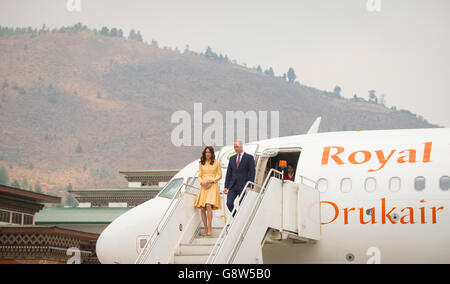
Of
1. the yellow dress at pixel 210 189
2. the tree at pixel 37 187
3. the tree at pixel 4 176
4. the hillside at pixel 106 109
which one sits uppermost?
the hillside at pixel 106 109

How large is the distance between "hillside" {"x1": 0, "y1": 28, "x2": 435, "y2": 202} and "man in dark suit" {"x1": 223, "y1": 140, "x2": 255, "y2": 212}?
131m

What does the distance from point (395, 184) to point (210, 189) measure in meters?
3.68

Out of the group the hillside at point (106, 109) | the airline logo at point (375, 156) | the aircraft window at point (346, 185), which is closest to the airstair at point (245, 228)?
the aircraft window at point (346, 185)

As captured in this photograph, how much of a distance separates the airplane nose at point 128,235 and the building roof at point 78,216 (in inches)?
1343

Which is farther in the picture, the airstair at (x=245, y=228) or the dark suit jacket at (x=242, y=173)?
the dark suit jacket at (x=242, y=173)

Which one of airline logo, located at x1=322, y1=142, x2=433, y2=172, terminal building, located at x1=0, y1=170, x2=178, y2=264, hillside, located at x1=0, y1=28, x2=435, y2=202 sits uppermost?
hillside, located at x1=0, y1=28, x2=435, y2=202

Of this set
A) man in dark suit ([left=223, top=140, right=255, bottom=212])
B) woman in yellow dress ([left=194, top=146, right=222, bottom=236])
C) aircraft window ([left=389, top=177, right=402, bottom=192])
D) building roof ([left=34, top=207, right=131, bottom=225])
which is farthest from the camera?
building roof ([left=34, top=207, right=131, bottom=225])

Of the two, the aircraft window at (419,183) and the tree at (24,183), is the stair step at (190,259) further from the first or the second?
the tree at (24,183)

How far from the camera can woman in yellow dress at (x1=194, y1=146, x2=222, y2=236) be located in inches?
497

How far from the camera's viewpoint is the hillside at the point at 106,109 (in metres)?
148

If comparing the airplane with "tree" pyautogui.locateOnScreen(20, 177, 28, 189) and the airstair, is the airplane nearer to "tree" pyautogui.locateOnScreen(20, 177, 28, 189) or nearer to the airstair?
the airstair

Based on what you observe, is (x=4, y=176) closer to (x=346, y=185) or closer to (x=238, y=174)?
(x=238, y=174)

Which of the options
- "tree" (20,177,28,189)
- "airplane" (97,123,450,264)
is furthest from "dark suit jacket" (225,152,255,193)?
"tree" (20,177,28,189)

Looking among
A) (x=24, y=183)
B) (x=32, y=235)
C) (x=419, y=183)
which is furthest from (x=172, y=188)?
(x=24, y=183)
